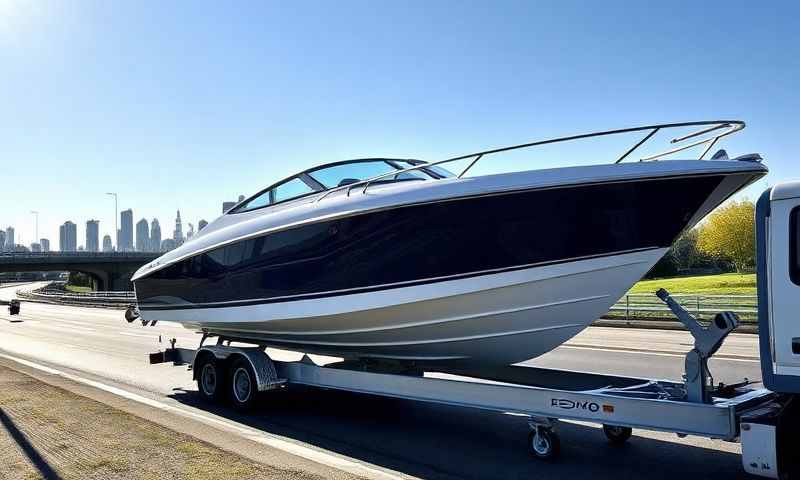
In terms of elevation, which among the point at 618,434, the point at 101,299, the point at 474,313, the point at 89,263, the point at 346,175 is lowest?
the point at 618,434

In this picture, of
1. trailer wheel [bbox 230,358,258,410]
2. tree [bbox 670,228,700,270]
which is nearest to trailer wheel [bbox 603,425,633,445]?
trailer wheel [bbox 230,358,258,410]

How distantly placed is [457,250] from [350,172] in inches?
92.0

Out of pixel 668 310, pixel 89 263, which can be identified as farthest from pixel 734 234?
pixel 89 263

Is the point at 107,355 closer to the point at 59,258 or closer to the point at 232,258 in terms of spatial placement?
the point at 232,258

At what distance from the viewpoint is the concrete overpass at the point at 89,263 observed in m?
67.4

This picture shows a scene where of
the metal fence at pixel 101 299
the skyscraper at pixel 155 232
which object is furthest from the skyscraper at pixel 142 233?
the metal fence at pixel 101 299

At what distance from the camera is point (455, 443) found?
6.71 metres

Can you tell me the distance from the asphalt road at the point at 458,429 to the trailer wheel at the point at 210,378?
178 mm

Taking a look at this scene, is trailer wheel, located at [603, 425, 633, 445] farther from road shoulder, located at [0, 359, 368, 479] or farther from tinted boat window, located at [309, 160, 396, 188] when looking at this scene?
tinted boat window, located at [309, 160, 396, 188]

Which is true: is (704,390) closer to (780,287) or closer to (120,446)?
(780,287)

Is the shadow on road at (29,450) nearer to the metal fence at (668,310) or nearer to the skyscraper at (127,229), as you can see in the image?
the metal fence at (668,310)

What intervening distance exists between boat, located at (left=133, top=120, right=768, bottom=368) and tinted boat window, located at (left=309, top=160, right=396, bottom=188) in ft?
0.07

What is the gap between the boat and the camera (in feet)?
20.0

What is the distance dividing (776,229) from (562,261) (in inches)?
79.8
